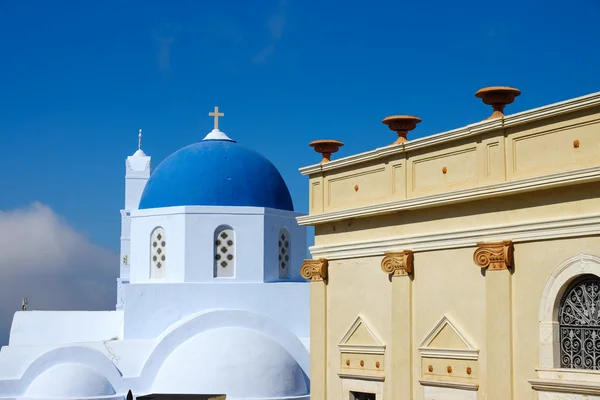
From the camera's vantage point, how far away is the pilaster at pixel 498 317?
905 cm

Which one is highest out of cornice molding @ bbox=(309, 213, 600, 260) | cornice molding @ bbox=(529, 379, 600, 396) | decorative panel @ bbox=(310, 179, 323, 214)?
decorative panel @ bbox=(310, 179, 323, 214)

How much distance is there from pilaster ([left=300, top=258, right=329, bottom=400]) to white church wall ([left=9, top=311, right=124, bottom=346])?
43.7 ft

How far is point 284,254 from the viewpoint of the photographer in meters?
22.1

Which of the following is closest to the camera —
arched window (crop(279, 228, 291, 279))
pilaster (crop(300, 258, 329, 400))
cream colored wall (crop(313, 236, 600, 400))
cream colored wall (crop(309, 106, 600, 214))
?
cream colored wall (crop(309, 106, 600, 214))

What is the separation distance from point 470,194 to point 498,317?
128cm

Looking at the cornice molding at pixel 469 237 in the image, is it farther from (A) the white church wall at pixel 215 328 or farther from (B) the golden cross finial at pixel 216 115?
(B) the golden cross finial at pixel 216 115

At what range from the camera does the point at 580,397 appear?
Result: 831cm

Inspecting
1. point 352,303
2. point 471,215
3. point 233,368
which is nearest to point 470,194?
point 471,215

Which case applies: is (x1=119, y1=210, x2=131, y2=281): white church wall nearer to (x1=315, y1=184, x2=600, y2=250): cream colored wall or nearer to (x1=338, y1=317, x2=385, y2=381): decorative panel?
(x1=315, y1=184, x2=600, y2=250): cream colored wall

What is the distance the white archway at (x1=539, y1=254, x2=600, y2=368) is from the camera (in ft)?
27.9

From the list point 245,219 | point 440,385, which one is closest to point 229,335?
point 245,219

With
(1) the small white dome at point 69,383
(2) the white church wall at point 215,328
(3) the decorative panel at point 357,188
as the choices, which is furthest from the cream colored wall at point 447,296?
(1) the small white dome at point 69,383

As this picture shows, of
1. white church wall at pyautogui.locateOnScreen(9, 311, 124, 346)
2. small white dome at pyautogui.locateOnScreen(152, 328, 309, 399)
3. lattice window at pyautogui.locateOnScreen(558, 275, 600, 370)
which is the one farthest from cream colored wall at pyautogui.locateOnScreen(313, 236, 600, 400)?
white church wall at pyautogui.locateOnScreen(9, 311, 124, 346)

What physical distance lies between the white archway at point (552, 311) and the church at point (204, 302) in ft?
35.9
